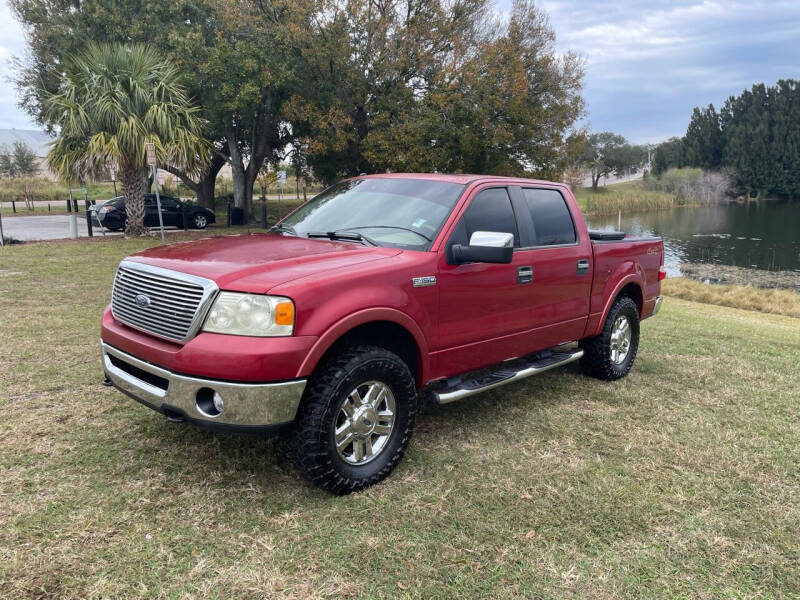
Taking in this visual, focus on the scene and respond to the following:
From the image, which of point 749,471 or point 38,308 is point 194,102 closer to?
point 38,308

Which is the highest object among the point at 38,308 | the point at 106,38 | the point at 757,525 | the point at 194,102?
the point at 106,38

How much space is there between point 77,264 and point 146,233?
6070 millimetres

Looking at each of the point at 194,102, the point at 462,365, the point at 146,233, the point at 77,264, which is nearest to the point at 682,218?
the point at 194,102

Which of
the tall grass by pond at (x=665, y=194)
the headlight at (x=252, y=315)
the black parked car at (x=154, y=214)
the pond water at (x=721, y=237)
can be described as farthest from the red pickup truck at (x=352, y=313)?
the tall grass by pond at (x=665, y=194)

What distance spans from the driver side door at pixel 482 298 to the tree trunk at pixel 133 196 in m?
14.4

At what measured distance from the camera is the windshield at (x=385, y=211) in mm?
4004

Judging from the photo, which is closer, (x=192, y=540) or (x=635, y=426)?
(x=192, y=540)

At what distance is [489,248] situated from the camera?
3.69 m

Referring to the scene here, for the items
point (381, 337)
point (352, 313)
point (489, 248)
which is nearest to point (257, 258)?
point (352, 313)

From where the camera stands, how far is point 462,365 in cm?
412

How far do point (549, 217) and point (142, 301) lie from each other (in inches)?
127

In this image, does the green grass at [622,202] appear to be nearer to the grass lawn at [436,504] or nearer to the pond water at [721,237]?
the pond water at [721,237]

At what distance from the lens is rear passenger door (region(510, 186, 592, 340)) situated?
4.63m

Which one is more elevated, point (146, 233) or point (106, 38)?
point (106, 38)
